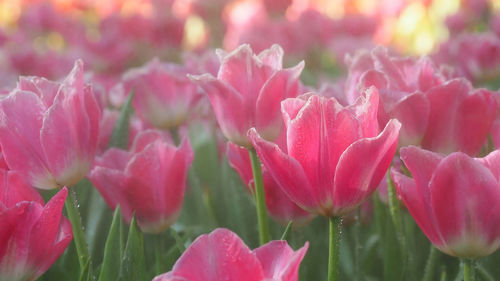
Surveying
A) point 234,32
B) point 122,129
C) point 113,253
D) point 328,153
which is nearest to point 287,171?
point 328,153

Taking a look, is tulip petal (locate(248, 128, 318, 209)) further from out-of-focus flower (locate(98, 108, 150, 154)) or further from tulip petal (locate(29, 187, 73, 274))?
out-of-focus flower (locate(98, 108, 150, 154))

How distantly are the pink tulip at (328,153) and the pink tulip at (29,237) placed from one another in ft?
0.65

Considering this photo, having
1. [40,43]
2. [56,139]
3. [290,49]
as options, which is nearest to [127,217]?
[56,139]

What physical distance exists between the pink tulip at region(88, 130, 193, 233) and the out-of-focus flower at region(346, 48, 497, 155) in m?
0.24

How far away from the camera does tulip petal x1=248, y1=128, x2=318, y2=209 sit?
617 mm

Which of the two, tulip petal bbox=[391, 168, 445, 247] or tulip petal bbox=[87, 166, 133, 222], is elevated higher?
tulip petal bbox=[391, 168, 445, 247]

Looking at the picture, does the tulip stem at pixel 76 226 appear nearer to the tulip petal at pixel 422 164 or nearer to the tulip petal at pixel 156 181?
the tulip petal at pixel 156 181

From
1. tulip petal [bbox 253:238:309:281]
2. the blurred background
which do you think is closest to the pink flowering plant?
tulip petal [bbox 253:238:309:281]

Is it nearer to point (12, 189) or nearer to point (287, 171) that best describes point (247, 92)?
point (287, 171)

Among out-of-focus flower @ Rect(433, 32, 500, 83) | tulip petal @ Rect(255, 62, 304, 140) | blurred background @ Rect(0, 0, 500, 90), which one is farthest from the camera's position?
blurred background @ Rect(0, 0, 500, 90)

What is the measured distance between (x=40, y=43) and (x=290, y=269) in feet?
10.7

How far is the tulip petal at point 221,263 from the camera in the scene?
53cm

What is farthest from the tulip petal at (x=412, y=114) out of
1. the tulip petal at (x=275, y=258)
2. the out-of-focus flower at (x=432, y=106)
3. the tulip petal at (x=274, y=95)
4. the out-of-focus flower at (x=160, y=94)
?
the out-of-focus flower at (x=160, y=94)

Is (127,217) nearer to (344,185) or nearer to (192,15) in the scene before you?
(344,185)
